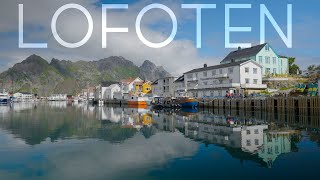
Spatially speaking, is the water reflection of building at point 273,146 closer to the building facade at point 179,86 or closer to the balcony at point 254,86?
the balcony at point 254,86

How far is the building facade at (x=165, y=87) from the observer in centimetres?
8898

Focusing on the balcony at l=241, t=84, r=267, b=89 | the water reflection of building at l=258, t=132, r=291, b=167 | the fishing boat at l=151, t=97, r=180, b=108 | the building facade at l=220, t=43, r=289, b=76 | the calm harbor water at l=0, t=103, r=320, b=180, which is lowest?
the calm harbor water at l=0, t=103, r=320, b=180

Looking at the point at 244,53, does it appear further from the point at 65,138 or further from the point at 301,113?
the point at 65,138

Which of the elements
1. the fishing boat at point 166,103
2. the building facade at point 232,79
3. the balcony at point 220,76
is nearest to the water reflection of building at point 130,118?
the fishing boat at point 166,103

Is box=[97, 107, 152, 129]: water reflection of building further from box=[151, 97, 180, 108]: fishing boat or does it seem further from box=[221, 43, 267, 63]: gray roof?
box=[221, 43, 267, 63]: gray roof

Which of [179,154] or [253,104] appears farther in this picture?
[253,104]

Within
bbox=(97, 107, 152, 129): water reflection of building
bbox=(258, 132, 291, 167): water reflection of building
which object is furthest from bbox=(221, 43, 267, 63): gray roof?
bbox=(258, 132, 291, 167): water reflection of building

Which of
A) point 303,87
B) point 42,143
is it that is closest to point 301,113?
point 303,87

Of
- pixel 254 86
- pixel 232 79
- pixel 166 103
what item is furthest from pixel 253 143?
pixel 166 103

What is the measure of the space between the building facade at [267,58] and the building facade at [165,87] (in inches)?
907

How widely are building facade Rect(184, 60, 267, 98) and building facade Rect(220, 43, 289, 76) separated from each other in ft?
18.6

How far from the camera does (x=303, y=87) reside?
46.4m

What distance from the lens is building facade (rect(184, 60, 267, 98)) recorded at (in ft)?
199

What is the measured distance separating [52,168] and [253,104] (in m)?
41.6
